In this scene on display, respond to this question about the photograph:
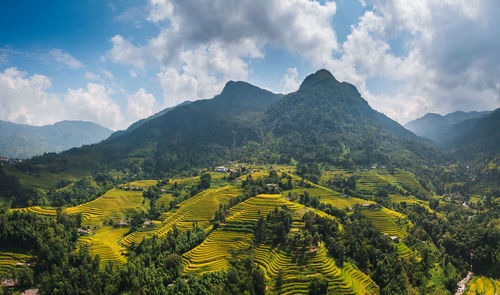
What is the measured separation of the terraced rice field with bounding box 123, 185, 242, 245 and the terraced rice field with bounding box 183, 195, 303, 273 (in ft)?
48.9

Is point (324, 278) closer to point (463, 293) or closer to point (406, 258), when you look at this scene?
point (406, 258)

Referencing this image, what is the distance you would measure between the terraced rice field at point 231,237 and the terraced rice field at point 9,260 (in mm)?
37111

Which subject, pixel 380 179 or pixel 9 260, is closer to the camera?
pixel 9 260

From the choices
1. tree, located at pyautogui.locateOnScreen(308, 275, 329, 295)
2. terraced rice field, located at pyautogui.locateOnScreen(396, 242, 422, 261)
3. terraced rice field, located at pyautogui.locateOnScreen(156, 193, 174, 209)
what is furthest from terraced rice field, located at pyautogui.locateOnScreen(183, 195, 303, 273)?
terraced rice field, located at pyautogui.locateOnScreen(156, 193, 174, 209)

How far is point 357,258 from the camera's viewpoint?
60.4 meters

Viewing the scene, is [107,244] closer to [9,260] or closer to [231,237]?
[9,260]

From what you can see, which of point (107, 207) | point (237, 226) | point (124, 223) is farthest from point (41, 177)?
point (237, 226)

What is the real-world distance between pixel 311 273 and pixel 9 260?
224 ft

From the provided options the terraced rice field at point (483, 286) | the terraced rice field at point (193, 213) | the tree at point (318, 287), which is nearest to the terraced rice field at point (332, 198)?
the terraced rice field at point (193, 213)

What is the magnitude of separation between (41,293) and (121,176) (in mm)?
142789

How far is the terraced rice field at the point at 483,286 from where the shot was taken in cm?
5663

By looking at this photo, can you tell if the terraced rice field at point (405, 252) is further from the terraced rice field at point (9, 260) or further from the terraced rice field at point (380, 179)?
the terraced rice field at point (9, 260)

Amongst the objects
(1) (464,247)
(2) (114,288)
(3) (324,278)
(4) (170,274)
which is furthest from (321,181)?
(2) (114,288)

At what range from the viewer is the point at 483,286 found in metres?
58.9
